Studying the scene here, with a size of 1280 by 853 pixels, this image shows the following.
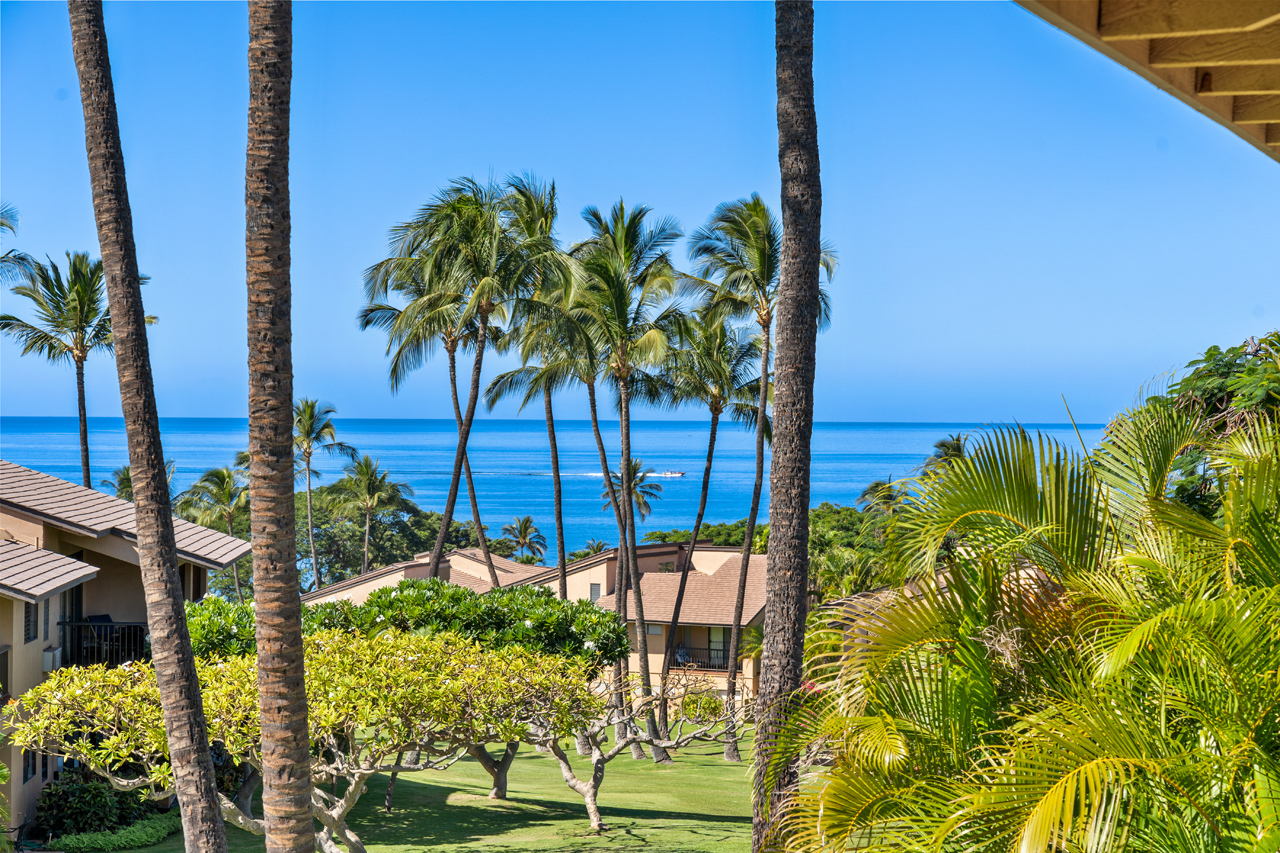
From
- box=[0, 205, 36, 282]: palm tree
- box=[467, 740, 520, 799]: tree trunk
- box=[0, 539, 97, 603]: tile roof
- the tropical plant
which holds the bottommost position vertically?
box=[467, 740, 520, 799]: tree trunk

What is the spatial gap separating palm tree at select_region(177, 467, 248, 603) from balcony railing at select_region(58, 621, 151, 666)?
3490cm

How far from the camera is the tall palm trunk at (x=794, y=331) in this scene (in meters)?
9.21

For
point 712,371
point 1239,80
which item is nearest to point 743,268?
point 712,371

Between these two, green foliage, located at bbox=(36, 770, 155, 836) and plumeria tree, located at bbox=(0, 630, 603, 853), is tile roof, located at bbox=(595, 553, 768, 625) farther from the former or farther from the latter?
plumeria tree, located at bbox=(0, 630, 603, 853)

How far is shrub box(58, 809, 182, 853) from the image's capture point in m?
15.6

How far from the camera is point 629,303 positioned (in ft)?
92.3

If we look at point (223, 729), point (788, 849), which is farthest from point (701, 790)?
point (788, 849)

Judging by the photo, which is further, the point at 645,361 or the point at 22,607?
the point at 645,361

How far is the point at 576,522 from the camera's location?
148 metres

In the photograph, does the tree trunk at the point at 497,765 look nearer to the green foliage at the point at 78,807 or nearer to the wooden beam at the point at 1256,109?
the green foliage at the point at 78,807

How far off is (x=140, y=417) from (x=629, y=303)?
64.8 ft

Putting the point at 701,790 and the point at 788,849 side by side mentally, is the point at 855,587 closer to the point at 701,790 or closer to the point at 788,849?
the point at 701,790

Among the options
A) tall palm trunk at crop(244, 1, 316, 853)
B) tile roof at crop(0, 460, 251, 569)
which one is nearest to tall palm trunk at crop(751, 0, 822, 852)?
tall palm trunk at crop(244, 1, 316, 853)

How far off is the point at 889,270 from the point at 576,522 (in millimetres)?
73393
